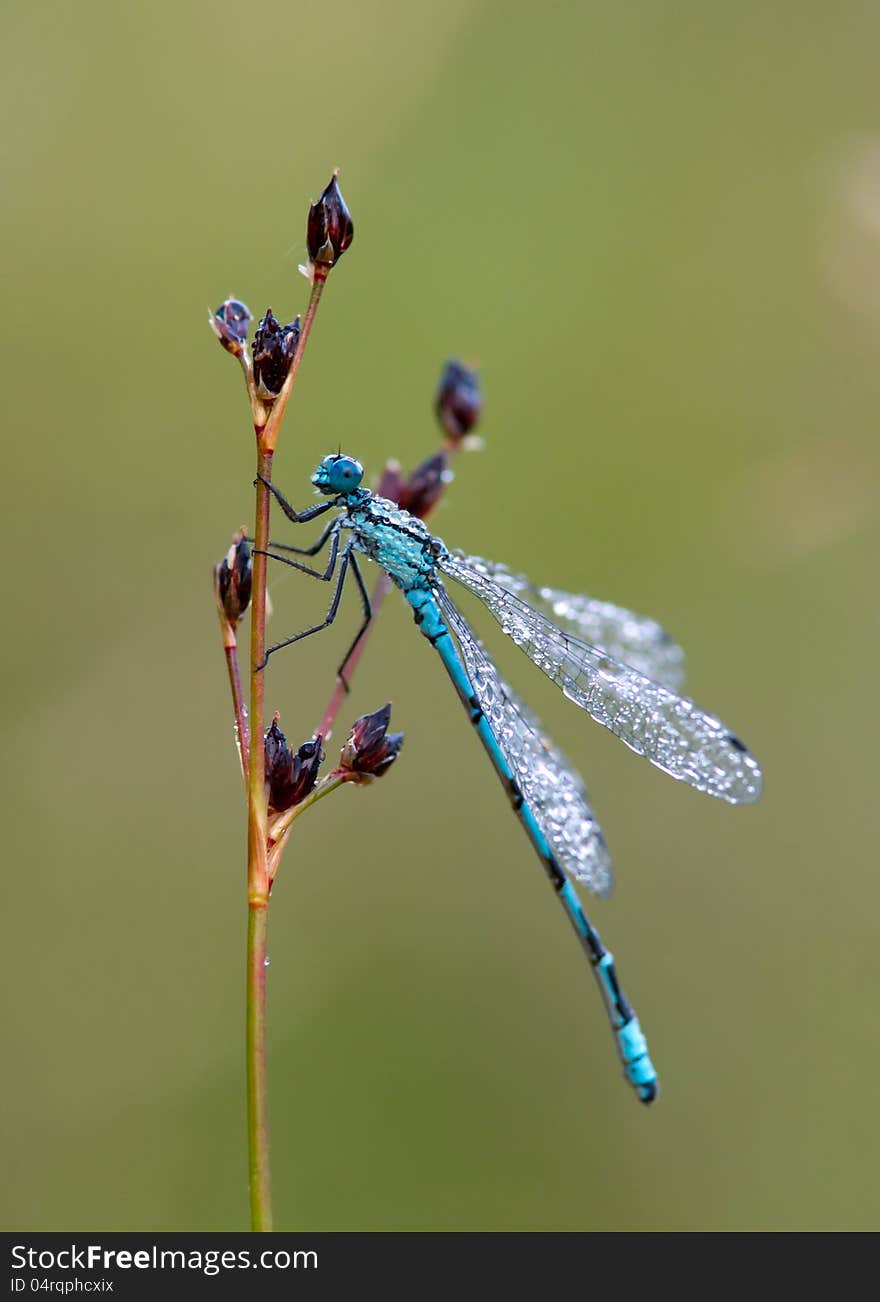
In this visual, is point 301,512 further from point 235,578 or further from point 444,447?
point 235,578

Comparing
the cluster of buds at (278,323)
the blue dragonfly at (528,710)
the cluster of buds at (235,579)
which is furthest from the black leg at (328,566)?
the cluster of buds at (278,323)

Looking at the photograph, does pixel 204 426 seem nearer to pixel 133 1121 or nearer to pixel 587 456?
pixel 587 456

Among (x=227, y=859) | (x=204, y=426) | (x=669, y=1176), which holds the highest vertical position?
(x=204, y=426)

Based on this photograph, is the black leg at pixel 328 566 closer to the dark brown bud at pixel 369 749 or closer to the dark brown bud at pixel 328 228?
the dark brown bud at pixel 369 749

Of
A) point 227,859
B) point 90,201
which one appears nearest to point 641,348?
point 90,201
